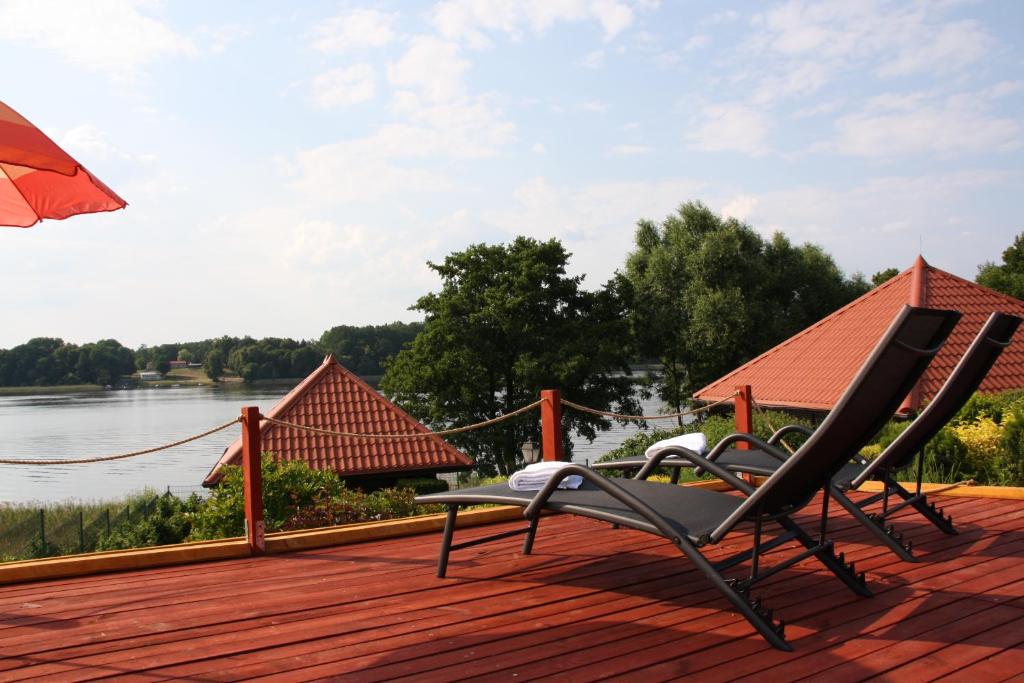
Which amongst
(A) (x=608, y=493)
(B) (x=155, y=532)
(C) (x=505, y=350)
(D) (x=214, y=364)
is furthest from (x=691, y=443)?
(D) (x=214, y=364)

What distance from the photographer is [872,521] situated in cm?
405

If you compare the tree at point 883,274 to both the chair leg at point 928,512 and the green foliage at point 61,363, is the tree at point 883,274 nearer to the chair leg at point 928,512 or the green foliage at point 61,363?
the chair leg at point 928,512

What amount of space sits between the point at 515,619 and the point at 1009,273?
44.3 meters

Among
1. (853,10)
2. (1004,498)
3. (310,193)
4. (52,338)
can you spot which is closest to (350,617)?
(1004,498)

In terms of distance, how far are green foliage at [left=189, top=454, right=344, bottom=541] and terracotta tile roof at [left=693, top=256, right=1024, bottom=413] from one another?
11.0 meters

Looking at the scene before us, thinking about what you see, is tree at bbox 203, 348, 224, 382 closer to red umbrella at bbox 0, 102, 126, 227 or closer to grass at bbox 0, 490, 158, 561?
grass at bbox 0, 490, 158, 561

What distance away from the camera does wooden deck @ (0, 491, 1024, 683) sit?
8.46ft

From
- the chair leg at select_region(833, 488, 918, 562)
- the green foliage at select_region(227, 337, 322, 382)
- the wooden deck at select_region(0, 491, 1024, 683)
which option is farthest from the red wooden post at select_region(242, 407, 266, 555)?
the green foliage at select_region(227, 337, 322, 382)

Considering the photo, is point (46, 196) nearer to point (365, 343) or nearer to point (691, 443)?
point (691, 443)

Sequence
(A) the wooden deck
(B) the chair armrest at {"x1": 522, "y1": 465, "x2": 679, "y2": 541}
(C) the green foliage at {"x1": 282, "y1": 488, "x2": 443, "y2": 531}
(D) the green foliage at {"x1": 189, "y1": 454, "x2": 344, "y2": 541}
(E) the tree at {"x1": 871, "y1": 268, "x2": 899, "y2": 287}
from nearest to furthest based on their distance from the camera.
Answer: (A) the wooden deck < (B) the chair armrest at {"x1": 522, "y1": 465, "x2": 679, "y2": 541} < (D) the green foliage at {"x1": 189, "y1": 454, "x2": 344, "y2": 541} < (C) the green foliage at {"x1": 282, "y1": 488, "x2": 443, "y2": 531} < (E) the tree at {"x1": 871, "y1": 268, "x2": 899, "y2": 287}

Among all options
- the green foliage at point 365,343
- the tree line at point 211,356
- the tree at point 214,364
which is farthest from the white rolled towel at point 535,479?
the tree at point 214,364

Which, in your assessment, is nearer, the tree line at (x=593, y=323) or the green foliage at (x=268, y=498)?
the green foliage at (x=268, y=498)

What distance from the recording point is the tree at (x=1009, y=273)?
38.1 m

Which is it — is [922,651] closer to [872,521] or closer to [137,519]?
[872,521]
